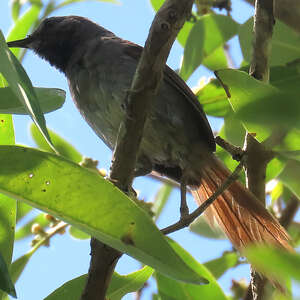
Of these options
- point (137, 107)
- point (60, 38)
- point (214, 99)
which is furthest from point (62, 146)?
point (137, 107)

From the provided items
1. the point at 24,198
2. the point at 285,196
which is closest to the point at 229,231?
the point at 285,196

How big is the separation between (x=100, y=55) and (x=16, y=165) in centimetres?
208

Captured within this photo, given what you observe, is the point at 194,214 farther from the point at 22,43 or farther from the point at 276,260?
the point at 22,43

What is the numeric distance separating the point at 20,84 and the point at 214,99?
1.71 metres

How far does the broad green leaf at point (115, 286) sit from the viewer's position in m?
1.97

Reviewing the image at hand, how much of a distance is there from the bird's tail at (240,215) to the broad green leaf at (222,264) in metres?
0.12

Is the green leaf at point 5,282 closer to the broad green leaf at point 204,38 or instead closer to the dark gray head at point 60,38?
the broad green leaf at point 204,38

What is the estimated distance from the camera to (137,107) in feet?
6.25

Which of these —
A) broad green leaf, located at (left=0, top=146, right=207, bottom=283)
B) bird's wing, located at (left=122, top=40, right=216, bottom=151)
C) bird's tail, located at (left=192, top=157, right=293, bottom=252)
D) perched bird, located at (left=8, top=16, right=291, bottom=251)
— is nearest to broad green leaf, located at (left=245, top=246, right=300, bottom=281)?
broad green leaf, located at (left=0, top=146, right=207, bottom=283)

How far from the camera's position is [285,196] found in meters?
3.50

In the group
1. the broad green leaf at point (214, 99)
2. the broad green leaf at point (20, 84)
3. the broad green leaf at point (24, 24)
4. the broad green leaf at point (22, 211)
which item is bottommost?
the broad green leaf at point (22, 211)

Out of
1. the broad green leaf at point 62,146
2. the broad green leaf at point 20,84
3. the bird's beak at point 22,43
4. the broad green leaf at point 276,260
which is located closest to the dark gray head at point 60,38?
the bird's beak at point 22,43

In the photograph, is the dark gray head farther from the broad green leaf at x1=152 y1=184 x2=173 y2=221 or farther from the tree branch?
the tree branch

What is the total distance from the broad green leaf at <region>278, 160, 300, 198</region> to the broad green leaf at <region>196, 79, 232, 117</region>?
447mm
